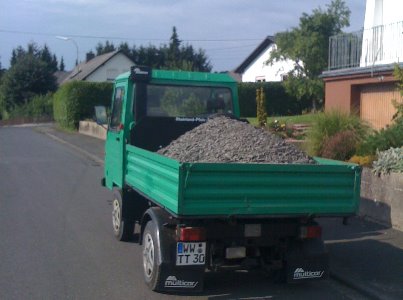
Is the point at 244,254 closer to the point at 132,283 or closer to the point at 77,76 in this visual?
the point at 132,283

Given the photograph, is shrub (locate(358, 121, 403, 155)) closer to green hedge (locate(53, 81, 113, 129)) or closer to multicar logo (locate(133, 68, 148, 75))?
multicar logo (locate(133, 68, 148, 75))

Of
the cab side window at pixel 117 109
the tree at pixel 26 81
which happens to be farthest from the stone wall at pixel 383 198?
the tree at pixel 26 81

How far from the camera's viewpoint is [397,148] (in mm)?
12922

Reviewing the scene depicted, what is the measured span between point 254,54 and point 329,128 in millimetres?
38883

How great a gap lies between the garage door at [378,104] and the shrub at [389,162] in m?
7.45

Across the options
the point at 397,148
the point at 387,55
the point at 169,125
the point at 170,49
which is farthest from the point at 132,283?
the point at 170,49

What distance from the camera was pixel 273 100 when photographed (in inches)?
1757

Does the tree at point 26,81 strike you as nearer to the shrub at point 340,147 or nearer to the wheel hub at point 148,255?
the shrub at point 340,147

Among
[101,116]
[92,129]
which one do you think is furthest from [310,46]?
[101,116]

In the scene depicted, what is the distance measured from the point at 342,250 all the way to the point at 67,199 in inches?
261

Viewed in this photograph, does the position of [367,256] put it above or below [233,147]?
below

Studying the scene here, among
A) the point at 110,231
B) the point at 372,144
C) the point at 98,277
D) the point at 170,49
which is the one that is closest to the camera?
the point at 98,277

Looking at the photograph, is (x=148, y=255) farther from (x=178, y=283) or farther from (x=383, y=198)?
(x=383, y=198)

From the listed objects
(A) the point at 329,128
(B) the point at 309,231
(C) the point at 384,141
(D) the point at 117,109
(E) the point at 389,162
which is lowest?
(B) the point at 309,231
